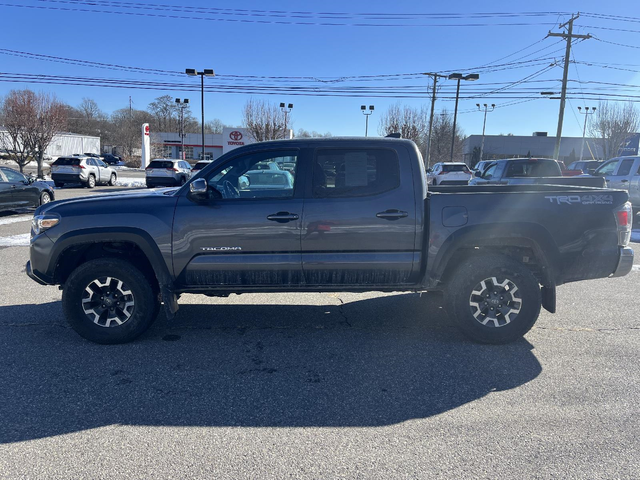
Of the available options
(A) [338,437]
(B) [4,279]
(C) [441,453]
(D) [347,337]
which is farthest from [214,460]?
(B) [4,279]

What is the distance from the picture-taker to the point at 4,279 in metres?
7.01

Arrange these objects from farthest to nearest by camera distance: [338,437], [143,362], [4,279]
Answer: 1. [4,279]
2. [143,362]
3. [338,437]

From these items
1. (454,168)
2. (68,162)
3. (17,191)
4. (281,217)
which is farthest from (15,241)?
(454,168)

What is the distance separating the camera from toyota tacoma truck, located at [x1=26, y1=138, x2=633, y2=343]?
14.7ft

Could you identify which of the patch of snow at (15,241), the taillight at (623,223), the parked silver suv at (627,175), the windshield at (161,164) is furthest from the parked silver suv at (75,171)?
the taillight at (623,223)

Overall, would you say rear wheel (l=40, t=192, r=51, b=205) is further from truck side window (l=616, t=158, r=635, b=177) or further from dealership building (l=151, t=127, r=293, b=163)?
dealership building (l=151, t=127, r=293, b=163)

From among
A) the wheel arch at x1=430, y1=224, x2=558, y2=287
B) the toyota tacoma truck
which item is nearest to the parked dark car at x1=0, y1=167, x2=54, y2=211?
the toyota tacoma truck

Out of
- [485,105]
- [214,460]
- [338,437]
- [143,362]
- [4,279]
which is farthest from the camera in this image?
[485,105]

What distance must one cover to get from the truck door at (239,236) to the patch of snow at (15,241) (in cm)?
665

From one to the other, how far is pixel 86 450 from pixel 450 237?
341 cm

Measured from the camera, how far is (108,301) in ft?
15.1

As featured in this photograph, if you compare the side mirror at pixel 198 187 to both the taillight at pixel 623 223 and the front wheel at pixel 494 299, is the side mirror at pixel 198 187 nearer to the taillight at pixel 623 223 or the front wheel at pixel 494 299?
the front wheel at pixel 494 299

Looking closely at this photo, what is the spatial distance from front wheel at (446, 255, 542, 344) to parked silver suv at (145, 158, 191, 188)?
23.4 metres

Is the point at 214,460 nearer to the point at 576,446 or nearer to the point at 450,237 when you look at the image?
the point at 576,446
